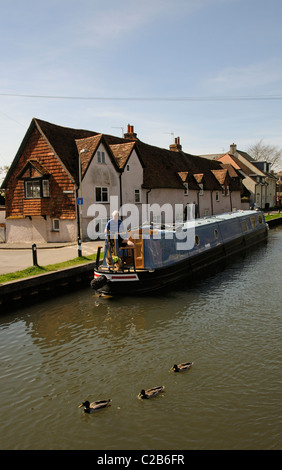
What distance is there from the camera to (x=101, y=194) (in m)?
26.9

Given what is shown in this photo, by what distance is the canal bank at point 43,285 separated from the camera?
13.2 metres

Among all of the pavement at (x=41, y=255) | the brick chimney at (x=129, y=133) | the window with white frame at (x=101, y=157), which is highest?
the brick chimney at (x=129, y=133)

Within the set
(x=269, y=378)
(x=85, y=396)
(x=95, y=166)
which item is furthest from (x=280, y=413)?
(x=95, y=166)

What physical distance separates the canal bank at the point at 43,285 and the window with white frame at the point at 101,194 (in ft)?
34.5

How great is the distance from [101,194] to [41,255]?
8380 millimetres

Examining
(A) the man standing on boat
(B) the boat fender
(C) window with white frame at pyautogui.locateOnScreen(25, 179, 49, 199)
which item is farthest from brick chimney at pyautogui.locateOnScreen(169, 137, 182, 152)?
(B) the boat fender

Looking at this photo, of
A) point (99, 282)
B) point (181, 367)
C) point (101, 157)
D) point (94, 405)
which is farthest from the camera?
point (101, 157)

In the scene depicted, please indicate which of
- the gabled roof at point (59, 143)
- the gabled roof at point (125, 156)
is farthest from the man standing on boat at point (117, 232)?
the gabled roof at point (59, 143)

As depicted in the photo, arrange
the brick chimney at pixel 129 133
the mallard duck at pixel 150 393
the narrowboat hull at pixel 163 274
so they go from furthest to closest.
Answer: the brick chimney at pixel 129 133 → the narrowboat hull at pixel 163 274 → the mallard duck at pixel 150 393

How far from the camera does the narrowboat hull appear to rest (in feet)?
46.1

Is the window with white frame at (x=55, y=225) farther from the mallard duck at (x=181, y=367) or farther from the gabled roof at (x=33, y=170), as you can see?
the mallard duck at (x=181, y=367)

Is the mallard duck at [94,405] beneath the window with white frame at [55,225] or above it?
beneath

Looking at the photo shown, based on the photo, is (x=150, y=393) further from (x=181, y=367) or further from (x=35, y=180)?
(x=35, y=180)

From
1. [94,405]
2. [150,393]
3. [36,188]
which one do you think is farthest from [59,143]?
[94,405]
